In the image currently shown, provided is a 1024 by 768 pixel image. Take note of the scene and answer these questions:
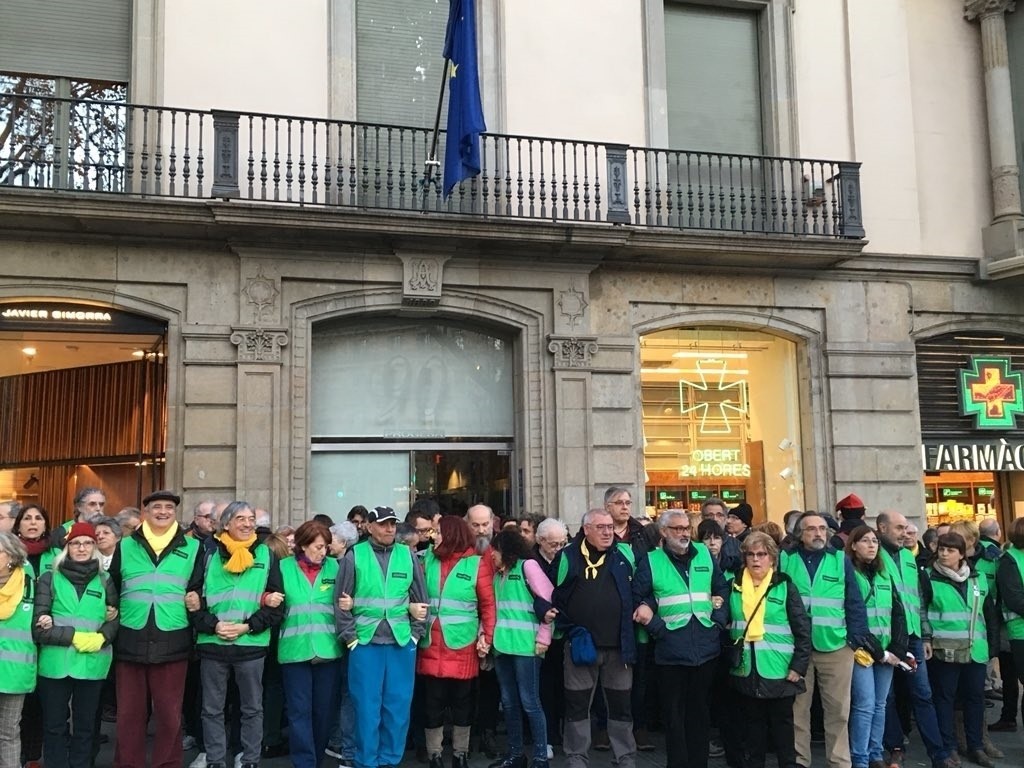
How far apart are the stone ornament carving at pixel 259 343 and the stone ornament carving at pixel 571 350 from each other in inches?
129

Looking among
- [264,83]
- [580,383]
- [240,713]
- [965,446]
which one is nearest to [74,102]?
[264,83]

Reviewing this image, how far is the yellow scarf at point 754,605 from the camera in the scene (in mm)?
6574

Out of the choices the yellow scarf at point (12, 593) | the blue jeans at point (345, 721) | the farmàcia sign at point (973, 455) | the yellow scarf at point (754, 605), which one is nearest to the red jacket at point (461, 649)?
the blue jeans at point (345, 721)

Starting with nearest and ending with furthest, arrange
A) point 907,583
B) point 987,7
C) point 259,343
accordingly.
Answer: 1. point 907,583
2. point 259,343
3. point 987,7

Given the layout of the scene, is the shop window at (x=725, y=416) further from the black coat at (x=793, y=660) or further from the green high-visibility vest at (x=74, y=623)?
the green high-visibility vest at (x=74, y=623)

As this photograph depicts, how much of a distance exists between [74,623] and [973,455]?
39.1ft

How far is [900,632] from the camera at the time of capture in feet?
22.9

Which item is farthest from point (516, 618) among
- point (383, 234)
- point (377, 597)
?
point (383, 234)

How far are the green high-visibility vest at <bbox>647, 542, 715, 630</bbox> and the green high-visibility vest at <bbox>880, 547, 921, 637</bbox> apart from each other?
143 centimetres

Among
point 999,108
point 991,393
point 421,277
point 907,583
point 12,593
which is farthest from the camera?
point 999,108

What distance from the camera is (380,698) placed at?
21.9 feet

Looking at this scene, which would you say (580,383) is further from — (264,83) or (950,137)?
(950,137)

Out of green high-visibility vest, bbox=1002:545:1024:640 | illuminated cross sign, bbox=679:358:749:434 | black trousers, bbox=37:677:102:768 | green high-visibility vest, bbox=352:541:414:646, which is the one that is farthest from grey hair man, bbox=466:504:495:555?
illuminated cross sign, bbox=679:358:749:434

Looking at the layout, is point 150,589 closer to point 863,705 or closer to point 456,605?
point 456,605
